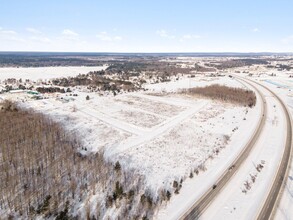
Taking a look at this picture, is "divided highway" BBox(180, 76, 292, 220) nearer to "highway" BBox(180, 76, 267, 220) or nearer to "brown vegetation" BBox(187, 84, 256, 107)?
"highway" BBox(180, 76, 267, 220)

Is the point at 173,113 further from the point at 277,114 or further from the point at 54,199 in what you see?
the point at 54,199

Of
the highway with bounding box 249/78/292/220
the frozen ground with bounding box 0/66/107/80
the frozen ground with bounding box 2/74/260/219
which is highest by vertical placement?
the frozen ground with bounding box 0/66/107/80

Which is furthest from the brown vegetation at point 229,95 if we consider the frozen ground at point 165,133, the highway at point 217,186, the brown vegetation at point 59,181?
the brown vegetation at point 59,181

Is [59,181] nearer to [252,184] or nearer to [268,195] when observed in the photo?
[252,184]

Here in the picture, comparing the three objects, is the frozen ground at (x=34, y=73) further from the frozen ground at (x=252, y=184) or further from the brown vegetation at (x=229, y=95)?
the frozen ground at (x=252, y=184)

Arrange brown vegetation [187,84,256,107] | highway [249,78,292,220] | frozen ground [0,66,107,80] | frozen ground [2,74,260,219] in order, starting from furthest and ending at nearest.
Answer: frozen ground [0,66,107,80] → brown vegetation [187,84,256,107] → frozen ground [2,74,260,219] → highway [249,78,292,220]

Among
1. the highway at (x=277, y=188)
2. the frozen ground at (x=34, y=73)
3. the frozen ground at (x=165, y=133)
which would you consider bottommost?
the frozen ground at (x=165, y=133)

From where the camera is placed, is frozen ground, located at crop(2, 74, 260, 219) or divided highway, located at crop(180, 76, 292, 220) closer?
divided highway, located at crop(180, 76, 292, 220)

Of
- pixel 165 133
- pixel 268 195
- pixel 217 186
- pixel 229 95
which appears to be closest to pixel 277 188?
pixel 268 195

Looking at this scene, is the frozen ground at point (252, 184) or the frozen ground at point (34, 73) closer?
the frozen ground at point (252, 184)

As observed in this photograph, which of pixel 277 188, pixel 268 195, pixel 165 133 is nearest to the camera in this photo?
pixel 268 195

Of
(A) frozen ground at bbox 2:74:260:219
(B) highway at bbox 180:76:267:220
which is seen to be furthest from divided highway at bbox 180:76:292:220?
(A) frozen ground at bbox 2:74:260:219

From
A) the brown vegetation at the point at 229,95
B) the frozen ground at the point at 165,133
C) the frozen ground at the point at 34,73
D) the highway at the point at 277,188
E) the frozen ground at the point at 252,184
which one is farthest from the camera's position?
the frozen ground at the point at 34,73
